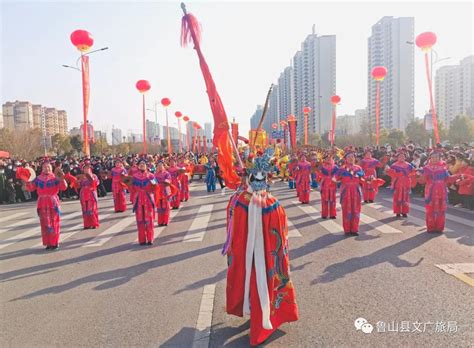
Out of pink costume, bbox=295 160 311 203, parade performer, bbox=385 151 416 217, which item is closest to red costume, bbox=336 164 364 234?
parade performer, bbox=385 151 416 217

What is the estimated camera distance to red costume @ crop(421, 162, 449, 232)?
7750 millimetres

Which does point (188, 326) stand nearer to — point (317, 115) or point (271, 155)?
point (271, 155)

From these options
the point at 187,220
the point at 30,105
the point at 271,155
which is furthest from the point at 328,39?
the point at 271,155

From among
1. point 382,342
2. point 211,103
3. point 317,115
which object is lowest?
point 382,342

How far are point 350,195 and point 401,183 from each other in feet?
7.66

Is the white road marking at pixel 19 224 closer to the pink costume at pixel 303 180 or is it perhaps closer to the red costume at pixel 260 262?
the pink costume at pixel 303 180

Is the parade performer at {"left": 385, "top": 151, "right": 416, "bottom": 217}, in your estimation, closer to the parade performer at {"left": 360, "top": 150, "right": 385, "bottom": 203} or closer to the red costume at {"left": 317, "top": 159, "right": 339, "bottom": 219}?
the parade performer at {"left": 360, "top": 150, "right": 385, "bottom": 203}

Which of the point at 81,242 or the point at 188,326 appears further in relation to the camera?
the point at 81,242

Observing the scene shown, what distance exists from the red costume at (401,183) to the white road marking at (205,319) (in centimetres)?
619

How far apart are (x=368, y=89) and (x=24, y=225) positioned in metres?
73.3

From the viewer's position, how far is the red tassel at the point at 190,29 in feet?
13.1

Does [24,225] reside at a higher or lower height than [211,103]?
lower

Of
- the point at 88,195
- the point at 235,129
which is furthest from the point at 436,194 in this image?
the point at 88,195

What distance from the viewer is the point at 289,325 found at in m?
3.95
